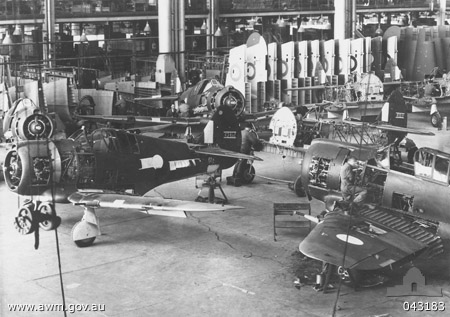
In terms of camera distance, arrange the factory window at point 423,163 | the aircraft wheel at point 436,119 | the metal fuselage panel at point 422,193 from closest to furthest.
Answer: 1. the metal fuselage panel at point 422,193
2. the factory window at point 423,163
3. the aircraft wheel at point 436,119

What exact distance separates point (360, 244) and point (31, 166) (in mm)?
3613

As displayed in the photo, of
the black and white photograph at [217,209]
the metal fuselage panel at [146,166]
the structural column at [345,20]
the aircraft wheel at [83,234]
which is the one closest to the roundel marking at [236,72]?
the black and white photograph at [217,209]

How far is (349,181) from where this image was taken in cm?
880

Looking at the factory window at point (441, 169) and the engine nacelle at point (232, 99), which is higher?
the engine nacelle at point (232, 99)

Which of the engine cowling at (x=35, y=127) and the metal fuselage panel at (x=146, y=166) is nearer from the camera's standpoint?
the engine cowling at (x=35, y=127)

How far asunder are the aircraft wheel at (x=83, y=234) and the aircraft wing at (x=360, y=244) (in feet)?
9.28

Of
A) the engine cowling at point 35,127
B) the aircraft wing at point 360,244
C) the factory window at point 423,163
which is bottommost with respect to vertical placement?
the aircraft wing at point 360,244

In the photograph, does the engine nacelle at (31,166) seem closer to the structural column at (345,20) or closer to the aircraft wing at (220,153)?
the aircraft wing at (220,153)

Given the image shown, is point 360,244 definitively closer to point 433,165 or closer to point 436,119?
point 433,165

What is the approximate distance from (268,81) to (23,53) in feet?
25.4

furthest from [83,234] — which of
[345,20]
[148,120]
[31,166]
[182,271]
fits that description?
[345,20]

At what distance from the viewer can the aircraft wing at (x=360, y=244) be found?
6891 mm

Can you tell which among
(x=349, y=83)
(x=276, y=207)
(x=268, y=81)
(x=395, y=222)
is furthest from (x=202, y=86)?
(x=395, y=222)

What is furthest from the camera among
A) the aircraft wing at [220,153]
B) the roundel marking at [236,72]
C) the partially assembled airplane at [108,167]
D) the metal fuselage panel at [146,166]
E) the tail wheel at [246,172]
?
the roundel marking at [236,72]
